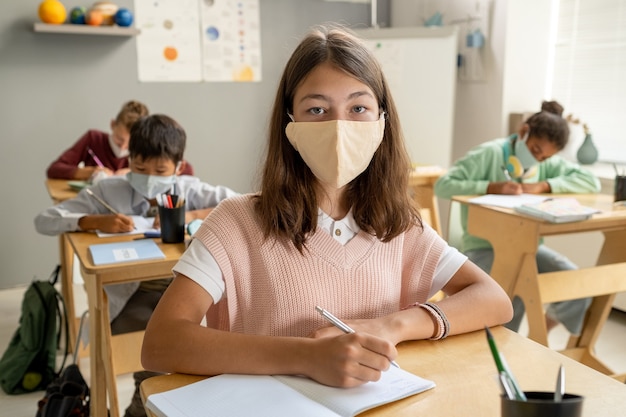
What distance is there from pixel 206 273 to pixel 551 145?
210cm

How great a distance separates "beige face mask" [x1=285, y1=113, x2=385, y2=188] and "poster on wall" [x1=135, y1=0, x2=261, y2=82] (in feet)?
10.7

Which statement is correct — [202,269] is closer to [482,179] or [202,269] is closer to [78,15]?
[482,179]

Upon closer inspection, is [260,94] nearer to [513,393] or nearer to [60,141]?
[60,141]

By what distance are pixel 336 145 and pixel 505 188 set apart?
5.96ft

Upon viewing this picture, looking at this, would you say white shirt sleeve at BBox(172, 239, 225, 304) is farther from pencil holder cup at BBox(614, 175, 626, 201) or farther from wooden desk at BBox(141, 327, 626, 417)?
pencil holder cup at BBox(614, 175, 626, 201)

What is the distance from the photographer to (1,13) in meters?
3.77

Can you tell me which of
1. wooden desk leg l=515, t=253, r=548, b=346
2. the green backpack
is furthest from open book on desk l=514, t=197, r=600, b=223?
the green backpack

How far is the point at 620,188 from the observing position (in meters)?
2.72

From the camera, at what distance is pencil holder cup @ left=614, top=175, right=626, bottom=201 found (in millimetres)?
2717

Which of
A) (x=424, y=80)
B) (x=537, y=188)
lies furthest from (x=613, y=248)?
(x=424, y=80)

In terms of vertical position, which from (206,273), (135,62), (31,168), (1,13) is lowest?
(31,168)

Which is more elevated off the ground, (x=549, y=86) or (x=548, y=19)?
(x=548, y=19)

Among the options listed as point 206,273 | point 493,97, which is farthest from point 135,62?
point 206,273

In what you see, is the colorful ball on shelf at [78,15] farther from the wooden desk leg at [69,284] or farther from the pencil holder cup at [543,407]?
the pencil holder cup at [543,407]
